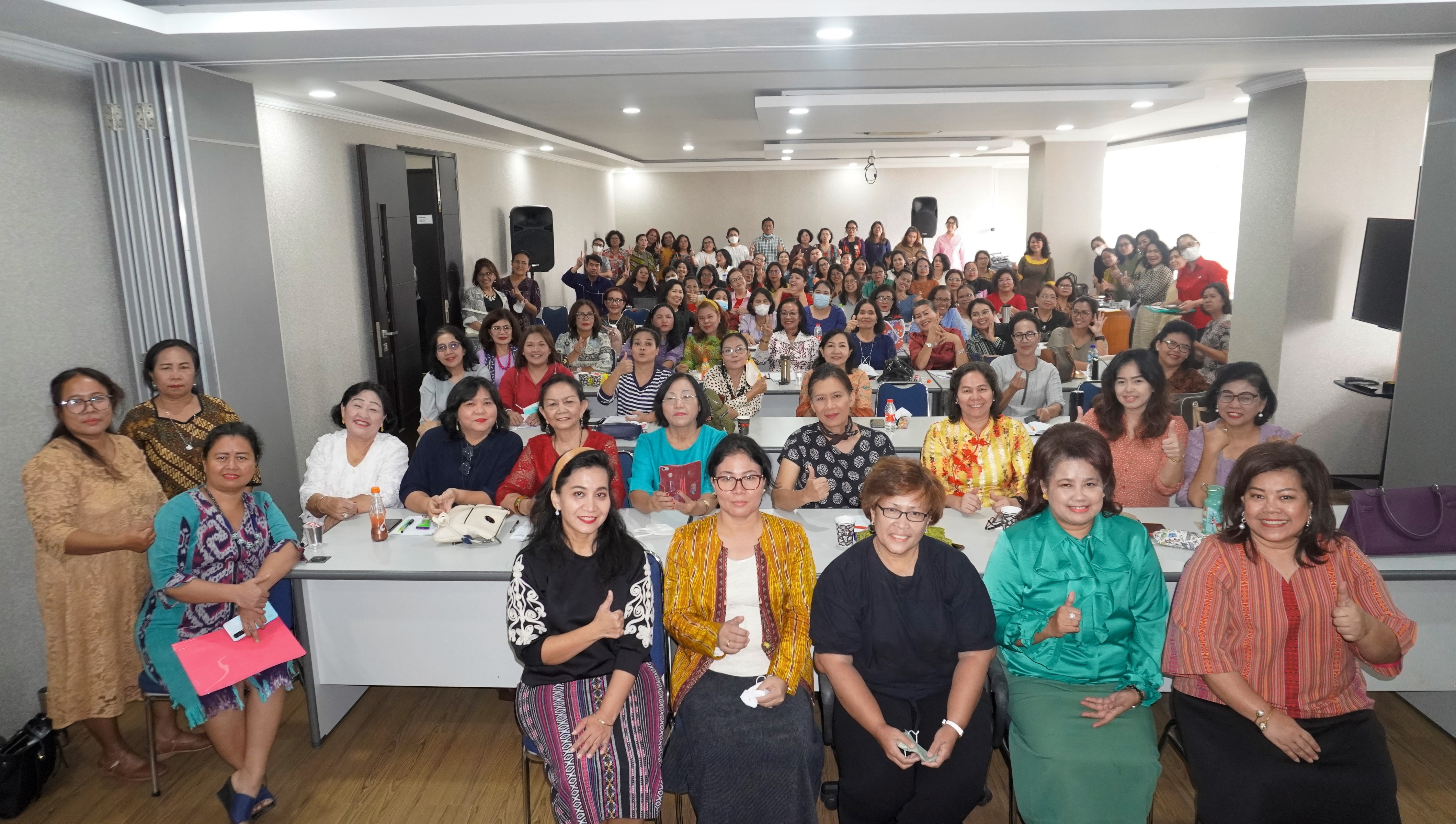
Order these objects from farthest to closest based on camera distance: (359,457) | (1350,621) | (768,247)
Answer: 1. (768,247)
2. (359,457)
3. (1350,621)

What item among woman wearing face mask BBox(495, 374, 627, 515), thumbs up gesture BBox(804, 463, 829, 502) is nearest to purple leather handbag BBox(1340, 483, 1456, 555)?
thumbs up gesture BBox(804, 463, 829, 502)

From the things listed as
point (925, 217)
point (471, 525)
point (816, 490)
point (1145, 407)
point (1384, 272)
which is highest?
point (925, 217)

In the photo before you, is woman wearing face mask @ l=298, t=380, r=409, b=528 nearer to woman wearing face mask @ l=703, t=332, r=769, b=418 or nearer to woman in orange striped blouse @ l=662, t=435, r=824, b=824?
woman in orange striped blouse @ l=662, t=435, r=824, b=824

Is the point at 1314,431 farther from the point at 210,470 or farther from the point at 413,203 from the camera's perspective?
the point at 413,203

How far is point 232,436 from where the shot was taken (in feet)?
9.78

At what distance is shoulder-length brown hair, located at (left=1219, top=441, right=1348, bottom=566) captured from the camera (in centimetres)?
248

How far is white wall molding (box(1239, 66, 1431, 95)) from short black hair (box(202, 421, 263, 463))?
6.23 metres

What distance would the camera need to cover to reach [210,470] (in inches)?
117

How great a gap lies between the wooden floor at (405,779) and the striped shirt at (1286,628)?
2.54ft

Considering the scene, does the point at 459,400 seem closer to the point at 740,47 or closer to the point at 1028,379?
the point at 740,47

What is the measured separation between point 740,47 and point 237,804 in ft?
12.2

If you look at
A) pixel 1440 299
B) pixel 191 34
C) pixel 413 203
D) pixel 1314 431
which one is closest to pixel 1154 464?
pixel 1440 299

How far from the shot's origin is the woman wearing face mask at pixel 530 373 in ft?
18.2

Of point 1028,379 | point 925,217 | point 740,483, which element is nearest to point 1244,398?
point 1028,379
